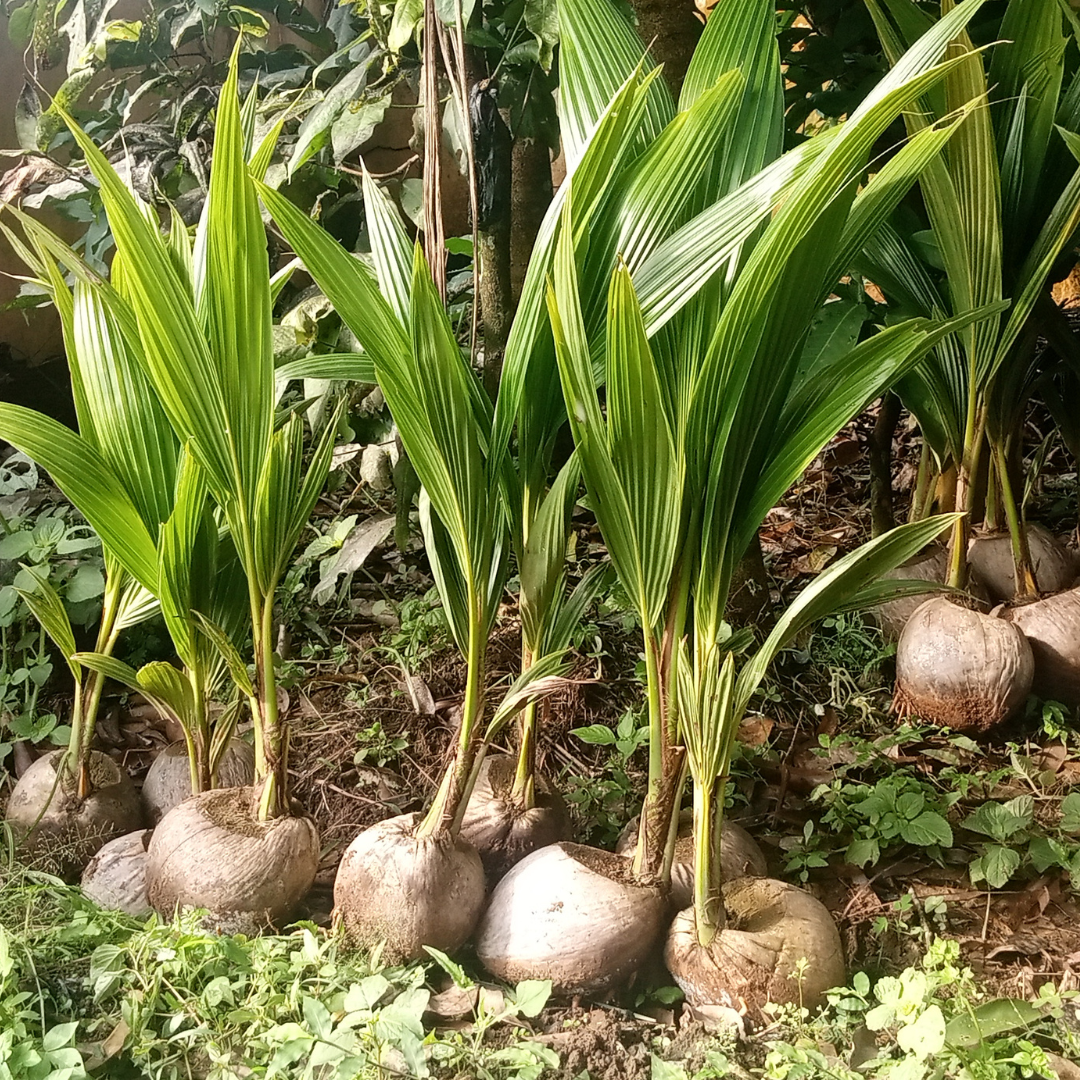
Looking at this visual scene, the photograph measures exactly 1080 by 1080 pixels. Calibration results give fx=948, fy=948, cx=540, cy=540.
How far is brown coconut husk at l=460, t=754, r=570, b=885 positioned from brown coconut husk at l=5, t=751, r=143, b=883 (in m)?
0.51

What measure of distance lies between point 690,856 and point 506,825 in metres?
0.22

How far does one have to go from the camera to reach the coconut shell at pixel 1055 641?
56.4 inches

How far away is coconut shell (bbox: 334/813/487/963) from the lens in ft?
3.24

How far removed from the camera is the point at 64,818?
1260 millimetres

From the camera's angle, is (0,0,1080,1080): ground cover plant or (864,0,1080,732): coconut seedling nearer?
(0,0,1080,1080): ground cover plant

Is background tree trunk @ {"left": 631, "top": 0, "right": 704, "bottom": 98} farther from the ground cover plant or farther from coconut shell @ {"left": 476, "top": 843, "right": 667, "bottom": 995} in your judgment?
coconut shell @ {"left": 476, "top": 843, "right": 667, "bottom": 995}

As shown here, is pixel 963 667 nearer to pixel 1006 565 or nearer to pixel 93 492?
pixel 1006 565

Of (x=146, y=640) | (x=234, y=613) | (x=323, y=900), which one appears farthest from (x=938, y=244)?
(x=146, y=640)

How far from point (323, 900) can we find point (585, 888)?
403 millimetres

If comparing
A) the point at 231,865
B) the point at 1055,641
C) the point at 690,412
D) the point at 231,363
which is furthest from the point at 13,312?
the point at 1055,641

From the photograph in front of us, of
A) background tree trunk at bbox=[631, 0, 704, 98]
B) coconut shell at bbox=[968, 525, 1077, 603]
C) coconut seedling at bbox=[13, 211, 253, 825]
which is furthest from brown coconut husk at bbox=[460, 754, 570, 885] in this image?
background tree trunk at bbox=[631, 0, 704, 98]

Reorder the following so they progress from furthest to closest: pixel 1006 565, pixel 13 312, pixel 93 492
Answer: pixel 13 312, pixel 1006 565, pixel 93 492

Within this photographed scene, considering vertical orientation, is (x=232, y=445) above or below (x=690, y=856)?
above

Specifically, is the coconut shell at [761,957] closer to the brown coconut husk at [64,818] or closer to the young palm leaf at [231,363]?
the young palm leaf at [231,363]
